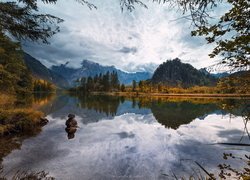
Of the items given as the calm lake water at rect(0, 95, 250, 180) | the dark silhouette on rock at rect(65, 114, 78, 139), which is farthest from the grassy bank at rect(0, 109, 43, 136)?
the dark silhouette on rock at rect(65, 114, 78, 139)

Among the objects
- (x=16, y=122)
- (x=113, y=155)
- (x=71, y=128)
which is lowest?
(x=113, y=155)

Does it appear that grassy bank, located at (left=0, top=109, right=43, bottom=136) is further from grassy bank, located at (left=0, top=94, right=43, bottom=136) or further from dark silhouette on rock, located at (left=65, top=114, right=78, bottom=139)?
dark silhouette on rock, located at (left=65, top=114, right=78, bottom=139)

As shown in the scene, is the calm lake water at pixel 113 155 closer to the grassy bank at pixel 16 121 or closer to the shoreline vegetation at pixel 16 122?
the shoreline vegetation at pixel 16 122

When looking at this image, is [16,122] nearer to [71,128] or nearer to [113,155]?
[71,128]

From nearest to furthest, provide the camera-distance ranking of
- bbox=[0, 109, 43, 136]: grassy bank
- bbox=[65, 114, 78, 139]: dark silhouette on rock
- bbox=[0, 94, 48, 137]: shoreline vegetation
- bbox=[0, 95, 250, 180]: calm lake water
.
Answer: bbox=[0, 95, 250, 180]: calm lake water < bbox=[0, 94, 48, 137]: shoreline vegetation < bbox=[0, 109, 43, 136]: grassy bank < bbox=[65, 114, 78, 139]: dark silhouette on rock

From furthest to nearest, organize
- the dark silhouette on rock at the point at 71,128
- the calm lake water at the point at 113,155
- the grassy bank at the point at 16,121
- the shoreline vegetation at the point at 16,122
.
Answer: the dark silhouette on rock at the point at 71,128 < the grassy bank at the point at 16,121 < the shoreline vegetation at the point at 16,122 < the calm lake water at the point at 113,155

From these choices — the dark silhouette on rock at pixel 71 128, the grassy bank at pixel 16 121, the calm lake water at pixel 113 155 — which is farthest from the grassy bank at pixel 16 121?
the dark silhouette on rock at pixel 71 128

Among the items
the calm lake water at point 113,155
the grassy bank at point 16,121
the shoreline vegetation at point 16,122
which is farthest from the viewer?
the grassy bank at point 16,121

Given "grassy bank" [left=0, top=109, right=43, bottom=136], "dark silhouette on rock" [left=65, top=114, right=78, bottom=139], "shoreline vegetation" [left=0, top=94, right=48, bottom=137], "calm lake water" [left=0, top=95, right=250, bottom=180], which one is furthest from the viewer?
"dark silhouette on rock" [left=65, top=114, right=78, bottom=139]

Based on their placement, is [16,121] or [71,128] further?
[71,128]

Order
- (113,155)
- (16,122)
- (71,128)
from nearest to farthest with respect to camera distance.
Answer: (113,155), (16,122), (71,128)

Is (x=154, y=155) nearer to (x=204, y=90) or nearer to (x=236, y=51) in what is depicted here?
(x=236, y=51)

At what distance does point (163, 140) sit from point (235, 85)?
46.1ft

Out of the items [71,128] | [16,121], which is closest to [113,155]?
[71,128]
